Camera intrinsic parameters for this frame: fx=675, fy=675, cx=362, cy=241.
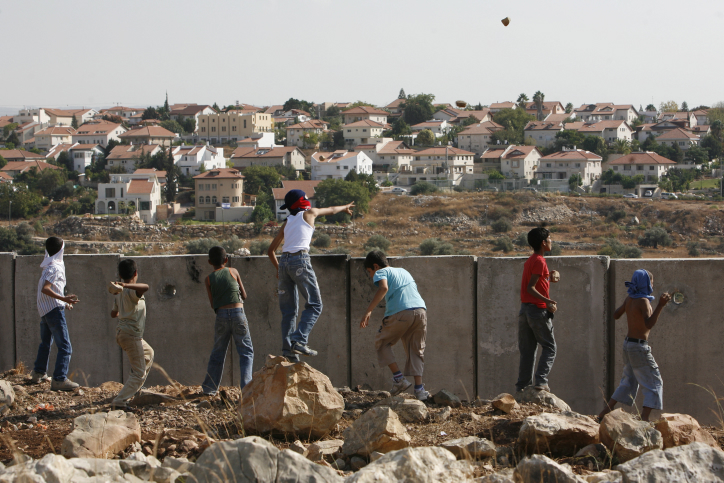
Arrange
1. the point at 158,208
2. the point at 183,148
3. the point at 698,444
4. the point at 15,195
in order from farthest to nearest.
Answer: the point at 183,148, the point at 158,208, the point at 15,195, the point at 698,444

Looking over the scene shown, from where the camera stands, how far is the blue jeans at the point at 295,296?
5.52 metres

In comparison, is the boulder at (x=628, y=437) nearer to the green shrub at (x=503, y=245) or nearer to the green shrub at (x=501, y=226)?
the green shrub at (x=503, y=245)

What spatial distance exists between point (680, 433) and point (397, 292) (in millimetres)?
2235

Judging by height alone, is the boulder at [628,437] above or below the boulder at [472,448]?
above

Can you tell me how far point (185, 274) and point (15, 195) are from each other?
8009 centimetres

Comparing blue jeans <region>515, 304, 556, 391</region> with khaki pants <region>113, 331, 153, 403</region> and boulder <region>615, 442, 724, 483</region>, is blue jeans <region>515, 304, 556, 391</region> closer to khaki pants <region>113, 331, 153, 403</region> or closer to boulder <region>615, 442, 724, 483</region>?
boulder <region>615, 442, 724, 483</region>

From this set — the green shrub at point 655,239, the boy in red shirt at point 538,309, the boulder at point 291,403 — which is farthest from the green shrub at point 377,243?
the boulder at point 291,403

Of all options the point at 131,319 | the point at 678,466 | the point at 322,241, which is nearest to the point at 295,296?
the point at 131,319

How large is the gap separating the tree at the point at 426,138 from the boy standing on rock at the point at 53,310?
108 metres

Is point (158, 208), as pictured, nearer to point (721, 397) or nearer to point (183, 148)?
point (183, 148)

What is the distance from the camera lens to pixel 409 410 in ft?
15.6

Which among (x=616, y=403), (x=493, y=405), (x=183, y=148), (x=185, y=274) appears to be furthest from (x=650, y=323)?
(x=183, y=148)

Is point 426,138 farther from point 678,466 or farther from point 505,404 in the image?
point 678,466

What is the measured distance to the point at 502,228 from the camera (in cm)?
6656
